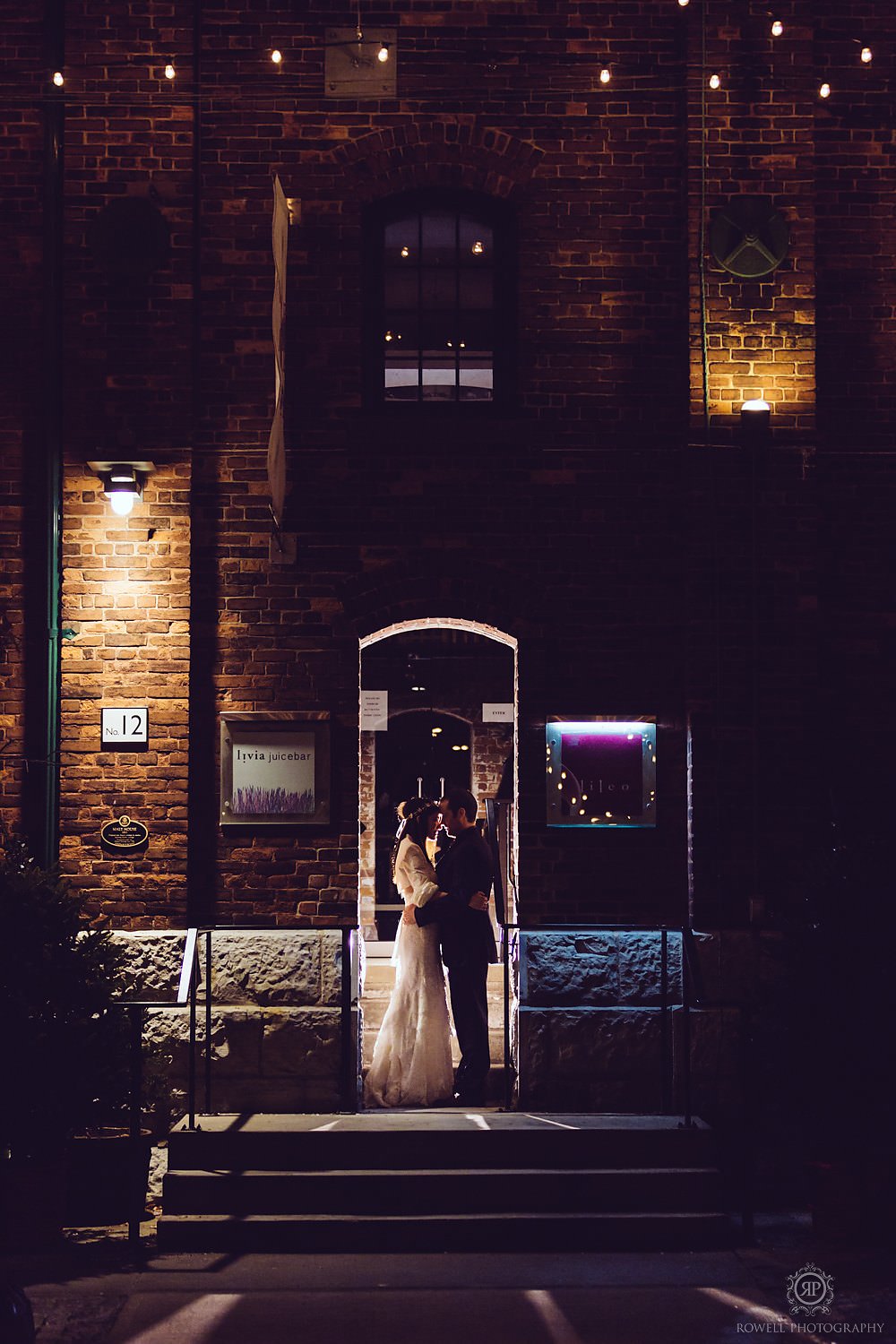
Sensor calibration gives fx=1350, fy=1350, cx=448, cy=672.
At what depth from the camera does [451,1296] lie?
615 centimetres

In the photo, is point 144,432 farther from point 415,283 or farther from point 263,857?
point 263,857

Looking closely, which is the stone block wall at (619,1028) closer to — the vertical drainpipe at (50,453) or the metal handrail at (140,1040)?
the metal handrail at (140,1040)

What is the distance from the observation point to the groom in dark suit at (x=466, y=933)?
8250mm

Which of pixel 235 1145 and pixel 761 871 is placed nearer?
pixel 235 1145

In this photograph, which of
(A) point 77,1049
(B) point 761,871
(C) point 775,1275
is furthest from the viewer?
(B) point 761,871

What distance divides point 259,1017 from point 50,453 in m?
3.73

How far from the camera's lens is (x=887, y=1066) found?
6.94 m

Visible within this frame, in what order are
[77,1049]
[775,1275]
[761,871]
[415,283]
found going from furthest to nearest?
[415,283] < [761,871] < [77,1049] < [775,1275]

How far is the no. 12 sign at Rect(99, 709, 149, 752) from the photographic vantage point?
27.6ft

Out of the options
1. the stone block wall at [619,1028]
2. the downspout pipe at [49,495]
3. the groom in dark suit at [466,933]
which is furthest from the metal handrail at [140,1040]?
the stone block wall at [619,1028]

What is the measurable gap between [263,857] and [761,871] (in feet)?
10.2

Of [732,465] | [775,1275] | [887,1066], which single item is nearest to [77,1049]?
[775,1275]

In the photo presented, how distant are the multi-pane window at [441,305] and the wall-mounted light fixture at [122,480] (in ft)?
5.40

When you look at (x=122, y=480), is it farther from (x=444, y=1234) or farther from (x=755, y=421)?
(x=444, y=1234)
